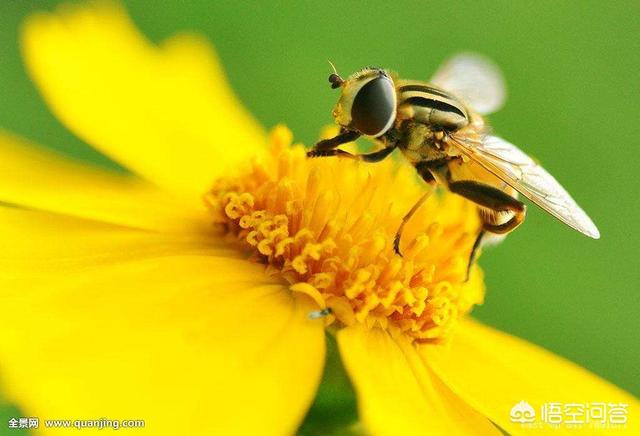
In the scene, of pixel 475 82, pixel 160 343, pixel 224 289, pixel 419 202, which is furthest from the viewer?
pixel 475 82

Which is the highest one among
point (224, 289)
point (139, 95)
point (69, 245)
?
point (139, 95)

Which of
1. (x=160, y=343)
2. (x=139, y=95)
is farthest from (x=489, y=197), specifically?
(x=139, y=95)

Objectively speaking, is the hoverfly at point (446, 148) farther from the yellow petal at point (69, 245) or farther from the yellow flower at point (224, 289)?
the yellow petal at point (69, 245)

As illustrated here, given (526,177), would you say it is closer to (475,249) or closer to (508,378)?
(475,249)

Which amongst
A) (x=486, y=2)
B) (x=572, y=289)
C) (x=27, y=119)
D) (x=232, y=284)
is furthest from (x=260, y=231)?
(x=486, y=2)

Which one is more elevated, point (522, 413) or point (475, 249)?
point (475, 249)

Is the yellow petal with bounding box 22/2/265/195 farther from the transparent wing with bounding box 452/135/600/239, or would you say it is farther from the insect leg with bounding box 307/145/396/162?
the transparent wing with bounding box 452/135/600/239

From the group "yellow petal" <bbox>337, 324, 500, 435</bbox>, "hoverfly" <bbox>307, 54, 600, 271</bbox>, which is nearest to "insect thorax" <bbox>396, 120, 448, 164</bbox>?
"hoverfly" <bbox>307, 54, 600, 271</bbox>

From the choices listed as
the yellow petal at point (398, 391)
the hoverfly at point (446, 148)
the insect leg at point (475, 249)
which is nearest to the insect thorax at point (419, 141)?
the hoverfly at point (446, 148)
